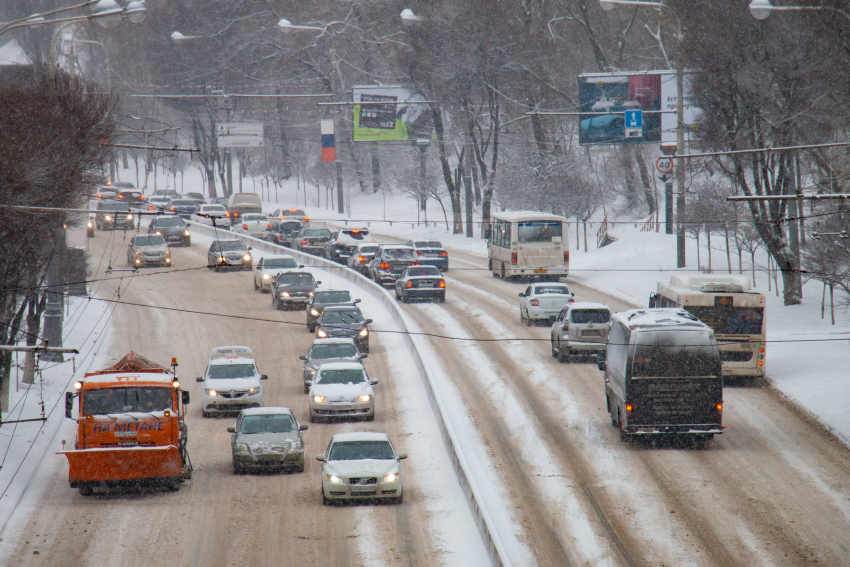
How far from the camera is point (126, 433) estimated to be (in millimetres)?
19125

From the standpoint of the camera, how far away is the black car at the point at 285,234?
183 ft

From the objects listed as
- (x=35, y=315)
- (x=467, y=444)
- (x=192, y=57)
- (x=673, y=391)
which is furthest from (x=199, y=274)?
(x=192, y=57)

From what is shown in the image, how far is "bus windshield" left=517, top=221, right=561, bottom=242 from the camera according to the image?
4291cm

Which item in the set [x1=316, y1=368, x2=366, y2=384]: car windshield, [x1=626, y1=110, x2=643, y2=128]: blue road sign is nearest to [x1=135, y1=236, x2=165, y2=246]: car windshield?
[x1=626, y1=110, x2=643, y2=128]: blue road sign

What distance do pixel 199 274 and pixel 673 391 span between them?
31.2m

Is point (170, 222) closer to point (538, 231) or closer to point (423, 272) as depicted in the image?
Result: point (423, 272)

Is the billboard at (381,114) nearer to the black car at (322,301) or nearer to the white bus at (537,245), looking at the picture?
the white bus at (537,245)

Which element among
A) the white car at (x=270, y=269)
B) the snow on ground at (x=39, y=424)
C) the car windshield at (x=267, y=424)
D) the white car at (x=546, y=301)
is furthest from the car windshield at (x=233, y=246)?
the car windshield at (x=267, y=424)

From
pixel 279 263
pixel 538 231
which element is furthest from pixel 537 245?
pixel 279 263

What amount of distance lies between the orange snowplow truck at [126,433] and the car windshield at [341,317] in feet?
42.5

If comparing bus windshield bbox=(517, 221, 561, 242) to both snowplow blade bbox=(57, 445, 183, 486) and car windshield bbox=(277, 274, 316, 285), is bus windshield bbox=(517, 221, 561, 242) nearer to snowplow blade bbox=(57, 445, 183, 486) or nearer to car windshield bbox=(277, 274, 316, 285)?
car windshield bbox=(277, 274, 316, 285)

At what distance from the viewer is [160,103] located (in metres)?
90.6

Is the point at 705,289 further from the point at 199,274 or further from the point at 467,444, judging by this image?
the point at 199,274

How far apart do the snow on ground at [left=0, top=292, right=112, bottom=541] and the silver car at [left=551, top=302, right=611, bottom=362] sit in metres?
14.0
